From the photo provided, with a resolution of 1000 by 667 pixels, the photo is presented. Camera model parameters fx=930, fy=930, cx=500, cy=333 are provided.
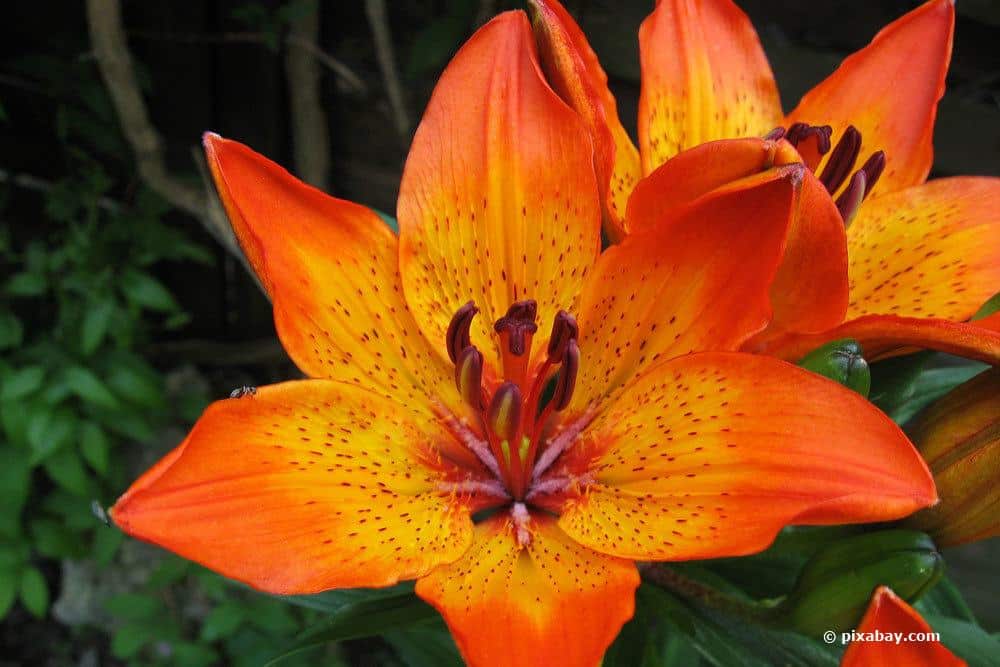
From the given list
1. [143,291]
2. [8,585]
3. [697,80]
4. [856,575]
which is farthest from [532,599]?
[8,585]

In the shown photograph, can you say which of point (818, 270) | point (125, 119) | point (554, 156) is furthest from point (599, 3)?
point (818, 270)

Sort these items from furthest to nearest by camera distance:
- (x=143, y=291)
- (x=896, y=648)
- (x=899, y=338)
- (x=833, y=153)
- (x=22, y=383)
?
(x=143, y=291)
(x=22, y=383)
(x=833, y=153)
(x=899, y=338)
(x=896, y=648)

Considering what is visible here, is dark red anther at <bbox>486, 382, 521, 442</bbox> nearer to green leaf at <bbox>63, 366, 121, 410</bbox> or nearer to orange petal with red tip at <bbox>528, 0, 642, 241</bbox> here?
orange petal with red tip at <bbox>528, 0, 642, 241</bbox>

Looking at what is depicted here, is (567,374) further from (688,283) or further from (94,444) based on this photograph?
(94,444)

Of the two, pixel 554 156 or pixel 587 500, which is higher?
pixel 554 156

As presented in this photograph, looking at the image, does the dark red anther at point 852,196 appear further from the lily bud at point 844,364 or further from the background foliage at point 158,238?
the background foliage at point 158,238

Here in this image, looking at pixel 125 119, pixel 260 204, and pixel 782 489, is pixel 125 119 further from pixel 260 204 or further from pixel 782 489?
pixel 782 489
